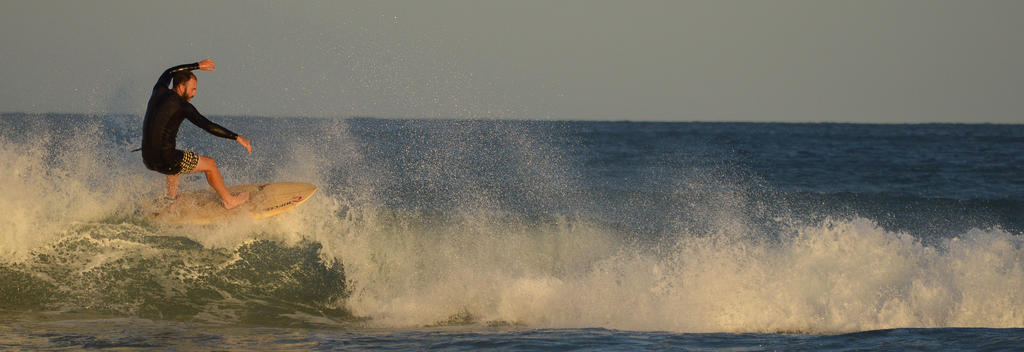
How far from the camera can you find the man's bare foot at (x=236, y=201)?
8.34 meters

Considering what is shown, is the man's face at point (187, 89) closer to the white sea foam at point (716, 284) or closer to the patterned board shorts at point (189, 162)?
the patterned board shorts at point (189, 162)

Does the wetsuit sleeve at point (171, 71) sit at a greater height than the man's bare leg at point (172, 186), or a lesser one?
greater

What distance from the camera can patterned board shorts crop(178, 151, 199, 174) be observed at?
7.63m

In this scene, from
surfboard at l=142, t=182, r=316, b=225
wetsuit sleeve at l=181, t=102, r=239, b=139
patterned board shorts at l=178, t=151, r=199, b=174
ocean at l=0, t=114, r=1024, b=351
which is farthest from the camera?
surfboard at l=142, t=182, r=316, b=225

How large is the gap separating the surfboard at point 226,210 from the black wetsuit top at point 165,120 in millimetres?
1060

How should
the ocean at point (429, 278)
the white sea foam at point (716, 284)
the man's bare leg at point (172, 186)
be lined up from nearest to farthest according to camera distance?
the ocean at point (429, 278) < the white sea foam at point (716, 284) < the man's bare leg at point (172, 186)

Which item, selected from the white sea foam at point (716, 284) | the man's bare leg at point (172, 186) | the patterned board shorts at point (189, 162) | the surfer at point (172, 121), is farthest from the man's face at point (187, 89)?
the white sea foam at point (716, 284)

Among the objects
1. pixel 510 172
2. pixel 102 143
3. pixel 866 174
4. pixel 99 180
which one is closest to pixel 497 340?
pixel 99 180

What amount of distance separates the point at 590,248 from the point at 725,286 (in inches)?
114

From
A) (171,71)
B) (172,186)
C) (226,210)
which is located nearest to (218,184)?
(172,186)

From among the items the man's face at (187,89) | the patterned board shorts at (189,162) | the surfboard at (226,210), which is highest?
the man's face at (187,89)

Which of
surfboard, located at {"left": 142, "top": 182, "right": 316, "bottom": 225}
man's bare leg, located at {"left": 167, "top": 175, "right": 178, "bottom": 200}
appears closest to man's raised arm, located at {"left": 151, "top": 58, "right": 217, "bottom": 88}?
man's bare leg, located at {"left": 167, "top": 175, "right": 178, "bottom": 200}

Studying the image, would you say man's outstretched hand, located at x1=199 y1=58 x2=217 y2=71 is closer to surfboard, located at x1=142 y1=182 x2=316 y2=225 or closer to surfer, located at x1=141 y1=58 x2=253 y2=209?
surfer, located at x1=141 y1=58 x2=253 y2=209

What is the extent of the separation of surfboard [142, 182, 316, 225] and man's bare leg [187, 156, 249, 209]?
0.14 m
